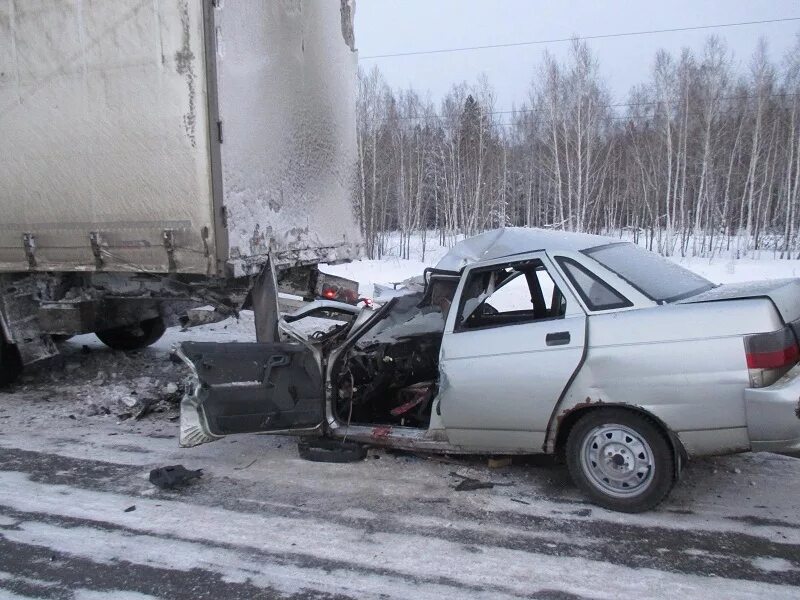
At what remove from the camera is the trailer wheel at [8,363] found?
653 centimetres

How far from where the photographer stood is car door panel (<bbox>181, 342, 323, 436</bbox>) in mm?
4223

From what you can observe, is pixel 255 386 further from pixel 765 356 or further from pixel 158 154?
pixel 765 356

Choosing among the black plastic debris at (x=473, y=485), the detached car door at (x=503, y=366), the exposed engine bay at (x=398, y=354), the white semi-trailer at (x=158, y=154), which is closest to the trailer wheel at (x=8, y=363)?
the white semi-trailer at (x=158, y=154)

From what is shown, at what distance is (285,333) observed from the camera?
4.83 m

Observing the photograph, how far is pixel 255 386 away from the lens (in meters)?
4.36

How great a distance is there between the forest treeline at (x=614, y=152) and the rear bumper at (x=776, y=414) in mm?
19301

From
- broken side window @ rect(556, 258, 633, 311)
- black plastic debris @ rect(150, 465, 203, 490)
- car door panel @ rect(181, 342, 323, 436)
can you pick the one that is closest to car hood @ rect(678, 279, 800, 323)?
broken side window @ rect(556, 258, 633, 311)

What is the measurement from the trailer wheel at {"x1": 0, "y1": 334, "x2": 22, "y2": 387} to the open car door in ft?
11.3

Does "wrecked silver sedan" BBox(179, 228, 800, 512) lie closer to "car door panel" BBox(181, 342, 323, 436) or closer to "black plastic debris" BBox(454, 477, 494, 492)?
"car door panel" BBox(181, 342, 323, 436)

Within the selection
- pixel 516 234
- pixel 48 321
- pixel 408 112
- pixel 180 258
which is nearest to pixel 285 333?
pixel 180 258

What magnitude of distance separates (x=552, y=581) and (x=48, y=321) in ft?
17.8

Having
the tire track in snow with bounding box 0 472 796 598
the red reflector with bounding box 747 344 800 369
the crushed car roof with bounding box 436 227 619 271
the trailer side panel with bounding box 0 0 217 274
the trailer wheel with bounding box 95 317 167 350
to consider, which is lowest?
the tire track in snow with bounding box 0 472 796 598

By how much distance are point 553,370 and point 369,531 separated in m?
1.41

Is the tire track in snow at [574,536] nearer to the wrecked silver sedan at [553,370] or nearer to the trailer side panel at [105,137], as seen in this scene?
the wrecked silver sedan at [553,370]
